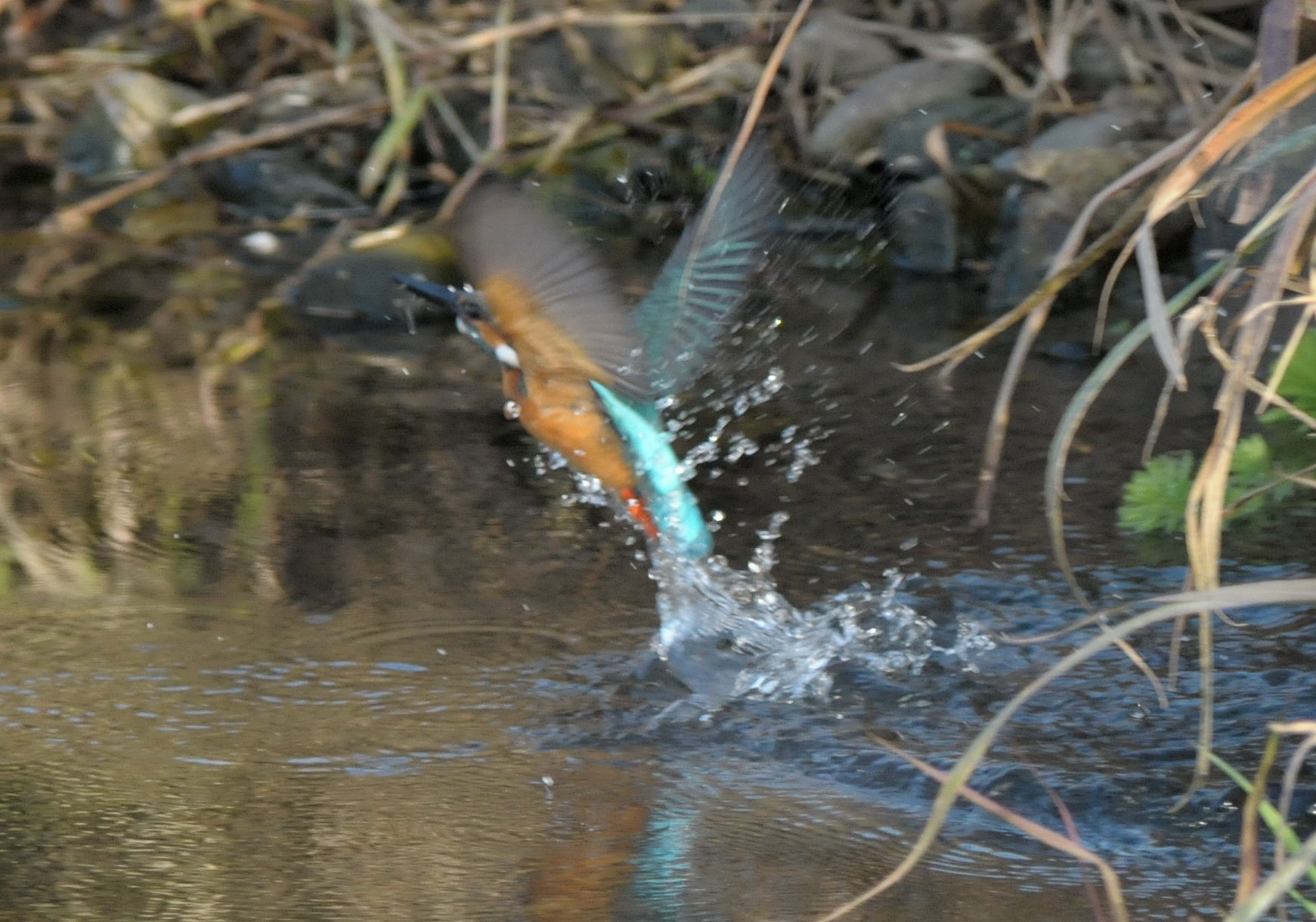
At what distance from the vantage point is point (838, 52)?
20.0ft

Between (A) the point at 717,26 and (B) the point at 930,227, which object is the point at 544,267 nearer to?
(B) the point at 930,227

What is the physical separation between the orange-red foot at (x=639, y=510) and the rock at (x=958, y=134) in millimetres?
2922

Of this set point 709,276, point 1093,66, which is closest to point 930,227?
point 1093,66

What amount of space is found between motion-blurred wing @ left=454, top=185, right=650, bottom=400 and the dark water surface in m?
0.48

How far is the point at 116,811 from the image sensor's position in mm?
2061

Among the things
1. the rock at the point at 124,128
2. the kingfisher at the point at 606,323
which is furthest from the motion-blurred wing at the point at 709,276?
the rock at the point at 124,128

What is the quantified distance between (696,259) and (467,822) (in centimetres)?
111

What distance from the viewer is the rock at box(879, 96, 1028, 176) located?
5.55 m

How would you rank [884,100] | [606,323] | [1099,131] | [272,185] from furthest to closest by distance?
[272,185] < [884,100] < [1099,131] < [606,323]

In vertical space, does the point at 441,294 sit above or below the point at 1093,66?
below

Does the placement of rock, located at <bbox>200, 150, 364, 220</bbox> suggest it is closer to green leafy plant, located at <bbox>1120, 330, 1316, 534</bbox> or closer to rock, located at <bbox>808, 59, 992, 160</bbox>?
rock, located at <bbox>808, 59, 992, 160</bbox>

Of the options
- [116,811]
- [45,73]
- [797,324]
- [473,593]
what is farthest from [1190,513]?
[45,73]

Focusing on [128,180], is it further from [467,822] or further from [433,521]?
[467,822]

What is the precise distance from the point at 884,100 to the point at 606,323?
351 cm
